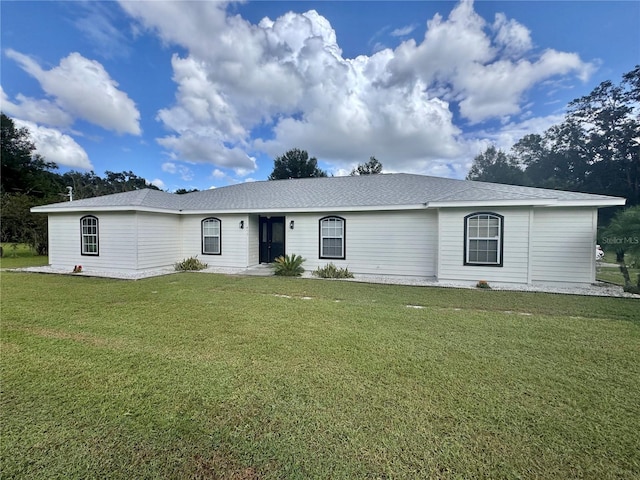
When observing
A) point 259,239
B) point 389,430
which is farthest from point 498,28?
point 389,430

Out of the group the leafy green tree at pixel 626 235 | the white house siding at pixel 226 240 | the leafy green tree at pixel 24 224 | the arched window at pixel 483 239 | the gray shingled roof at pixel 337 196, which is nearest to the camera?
the leafy green tree at pixel 626 235

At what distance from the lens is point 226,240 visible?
12164 mm

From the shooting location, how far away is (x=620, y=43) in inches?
528

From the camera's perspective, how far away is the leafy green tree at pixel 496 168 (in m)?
41.6

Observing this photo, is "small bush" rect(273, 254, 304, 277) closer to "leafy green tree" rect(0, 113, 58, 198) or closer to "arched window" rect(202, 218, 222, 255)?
"arched window" rect(202, 218, 222, 255)

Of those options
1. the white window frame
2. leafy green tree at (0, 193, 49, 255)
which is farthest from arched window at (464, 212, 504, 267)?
leafy green tree at (0, 193, 49, 255)

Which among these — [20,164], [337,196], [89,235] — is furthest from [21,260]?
[20,164]

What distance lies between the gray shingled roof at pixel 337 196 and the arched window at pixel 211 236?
63 centimetres

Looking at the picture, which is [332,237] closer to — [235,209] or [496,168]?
[235,209]

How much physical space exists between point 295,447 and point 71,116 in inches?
1162

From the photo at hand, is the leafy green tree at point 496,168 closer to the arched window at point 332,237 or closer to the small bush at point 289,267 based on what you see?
the arched window at point 332,237

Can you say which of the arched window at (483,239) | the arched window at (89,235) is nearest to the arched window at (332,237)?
the arched window at (483,239)

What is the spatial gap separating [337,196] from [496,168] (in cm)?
4362

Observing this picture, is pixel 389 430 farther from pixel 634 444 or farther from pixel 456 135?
pixel 456 135
